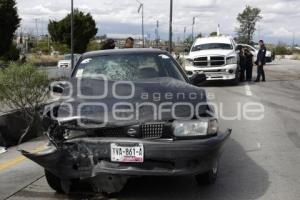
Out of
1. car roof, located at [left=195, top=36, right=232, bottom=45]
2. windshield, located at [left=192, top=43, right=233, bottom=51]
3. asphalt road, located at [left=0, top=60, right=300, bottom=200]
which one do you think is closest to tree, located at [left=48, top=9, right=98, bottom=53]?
car roof, located at [left=195, top=36, right=232, bottom=45]

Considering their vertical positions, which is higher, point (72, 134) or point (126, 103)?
point (126, 103)

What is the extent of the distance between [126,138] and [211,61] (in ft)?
55.8

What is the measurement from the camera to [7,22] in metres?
36.0

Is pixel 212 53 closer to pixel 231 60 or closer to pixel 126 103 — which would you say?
pixel 231 60

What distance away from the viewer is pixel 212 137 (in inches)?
224

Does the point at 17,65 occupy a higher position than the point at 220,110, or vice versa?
the point at 17,65

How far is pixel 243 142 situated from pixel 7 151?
4.05 m

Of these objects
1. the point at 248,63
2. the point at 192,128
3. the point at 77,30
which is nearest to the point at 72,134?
the point at 192,128

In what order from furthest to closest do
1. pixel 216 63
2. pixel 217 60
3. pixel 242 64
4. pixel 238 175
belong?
pixel 242 64
pixel 216 63
pixel 217 60
pixel 238 175

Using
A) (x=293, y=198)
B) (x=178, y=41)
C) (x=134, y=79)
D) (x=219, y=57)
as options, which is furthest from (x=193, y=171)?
(x=178, y=41)

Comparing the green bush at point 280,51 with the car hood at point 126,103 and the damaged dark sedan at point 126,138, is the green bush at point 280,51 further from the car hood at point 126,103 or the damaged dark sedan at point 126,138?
the damaged dark sedan at point 126,138

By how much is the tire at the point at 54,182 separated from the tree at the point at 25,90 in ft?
14.5

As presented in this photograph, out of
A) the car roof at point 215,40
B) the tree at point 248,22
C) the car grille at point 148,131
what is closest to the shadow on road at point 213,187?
the car grille at point 148,131

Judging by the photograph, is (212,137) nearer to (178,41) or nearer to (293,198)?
(293,198)
